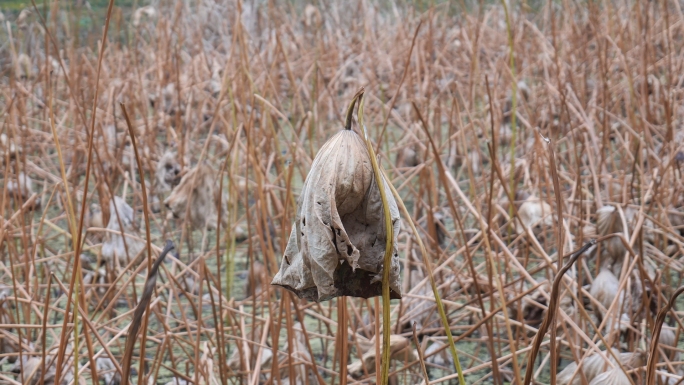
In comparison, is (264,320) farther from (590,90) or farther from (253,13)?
(253,13)

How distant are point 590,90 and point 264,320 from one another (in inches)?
72.4

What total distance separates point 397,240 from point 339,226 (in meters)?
0.08

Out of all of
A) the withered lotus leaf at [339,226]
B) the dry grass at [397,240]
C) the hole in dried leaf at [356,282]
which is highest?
the withered lotus leaf at [339,226]

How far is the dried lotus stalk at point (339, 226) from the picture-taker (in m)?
0.55

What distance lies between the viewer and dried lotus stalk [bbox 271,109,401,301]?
0.55m

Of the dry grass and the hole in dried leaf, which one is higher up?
the hole in dried leaf

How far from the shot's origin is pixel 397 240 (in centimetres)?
61

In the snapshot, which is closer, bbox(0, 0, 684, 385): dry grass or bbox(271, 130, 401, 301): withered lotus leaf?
bbox(271, 130, 401, 301): withered lotus leaf

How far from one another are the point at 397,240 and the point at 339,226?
0.08 m

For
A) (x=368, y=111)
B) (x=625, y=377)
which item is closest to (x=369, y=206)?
(x=625, y=377)

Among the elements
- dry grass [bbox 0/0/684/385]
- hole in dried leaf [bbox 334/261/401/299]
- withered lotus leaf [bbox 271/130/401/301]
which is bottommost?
dry grass [bbox 0/0/684/385]

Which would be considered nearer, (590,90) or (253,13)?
(590,90)

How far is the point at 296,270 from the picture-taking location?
59 cm

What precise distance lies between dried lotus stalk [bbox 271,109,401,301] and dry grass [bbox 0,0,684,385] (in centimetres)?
8
